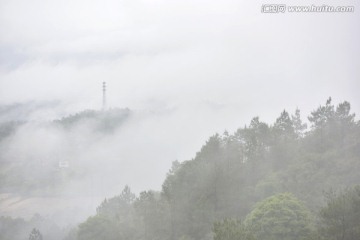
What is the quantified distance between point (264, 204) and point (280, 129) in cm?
3658

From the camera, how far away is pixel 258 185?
6900 cm

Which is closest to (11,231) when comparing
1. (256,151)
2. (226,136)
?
(226,136)

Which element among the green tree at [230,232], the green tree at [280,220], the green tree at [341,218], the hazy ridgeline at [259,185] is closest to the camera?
the green tree at [230,232]

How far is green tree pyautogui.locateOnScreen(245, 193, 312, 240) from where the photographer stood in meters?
50.0

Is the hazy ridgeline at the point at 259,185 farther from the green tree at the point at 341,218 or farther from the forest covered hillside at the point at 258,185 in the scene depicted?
the green tree at the point at 341,218

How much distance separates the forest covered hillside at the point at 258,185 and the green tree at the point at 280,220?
0.35ft

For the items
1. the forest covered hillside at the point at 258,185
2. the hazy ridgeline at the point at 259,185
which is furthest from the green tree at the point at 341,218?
the forest covered hillside at the point at 258,185

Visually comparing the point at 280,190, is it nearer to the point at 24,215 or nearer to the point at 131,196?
the point at 131,196

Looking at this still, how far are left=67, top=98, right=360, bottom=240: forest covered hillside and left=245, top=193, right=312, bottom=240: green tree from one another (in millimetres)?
108

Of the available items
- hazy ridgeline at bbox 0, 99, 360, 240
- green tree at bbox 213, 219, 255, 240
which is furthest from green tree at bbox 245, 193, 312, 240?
green tree at bbox 213, 219, 255, 240

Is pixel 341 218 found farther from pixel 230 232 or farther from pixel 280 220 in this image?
pixel 230 232

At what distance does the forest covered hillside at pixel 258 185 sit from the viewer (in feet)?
174

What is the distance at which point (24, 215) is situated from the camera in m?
192

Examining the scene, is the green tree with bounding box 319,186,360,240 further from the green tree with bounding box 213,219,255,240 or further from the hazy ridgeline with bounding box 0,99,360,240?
the green tree with bounding box 213,219,255,240
